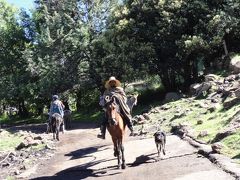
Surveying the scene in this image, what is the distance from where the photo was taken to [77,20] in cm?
3891

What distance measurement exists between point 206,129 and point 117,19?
20.1 m

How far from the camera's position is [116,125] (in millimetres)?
14383

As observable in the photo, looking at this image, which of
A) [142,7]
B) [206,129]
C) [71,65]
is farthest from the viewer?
[71,65]

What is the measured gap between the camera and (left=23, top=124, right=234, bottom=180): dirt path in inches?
490

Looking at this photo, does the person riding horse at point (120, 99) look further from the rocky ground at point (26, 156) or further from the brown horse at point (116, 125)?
the rocky ground at point (26, 156)

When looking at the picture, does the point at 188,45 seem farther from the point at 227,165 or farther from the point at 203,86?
the point at 227,165

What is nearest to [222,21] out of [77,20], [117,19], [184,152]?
[117,19]

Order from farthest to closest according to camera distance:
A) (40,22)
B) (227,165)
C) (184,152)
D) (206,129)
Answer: (40,22) < (206,129) < (184,152) < (227,165)

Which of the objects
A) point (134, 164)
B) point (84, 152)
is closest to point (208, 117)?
point (84, 152)

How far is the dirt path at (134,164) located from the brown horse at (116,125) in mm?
433

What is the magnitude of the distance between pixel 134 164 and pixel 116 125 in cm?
133

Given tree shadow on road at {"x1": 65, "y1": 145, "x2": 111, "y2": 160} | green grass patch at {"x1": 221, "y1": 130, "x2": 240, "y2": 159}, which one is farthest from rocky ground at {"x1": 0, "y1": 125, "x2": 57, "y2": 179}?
green grass patch at {"x1": 221, "y1": 130, "x2": 240, "y2": 159}

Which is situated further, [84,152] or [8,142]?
[8,142]

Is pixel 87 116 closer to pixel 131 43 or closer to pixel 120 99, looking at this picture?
pixel 131 43
